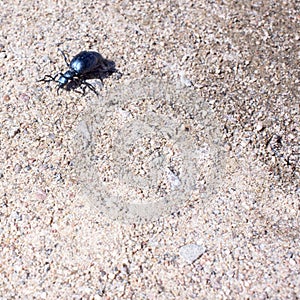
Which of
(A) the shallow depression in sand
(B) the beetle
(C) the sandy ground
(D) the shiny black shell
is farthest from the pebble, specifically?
(D) the shiny black shell

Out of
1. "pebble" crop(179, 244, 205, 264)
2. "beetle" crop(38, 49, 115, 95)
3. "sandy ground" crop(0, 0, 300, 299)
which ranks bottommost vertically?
"pebble" crop(179, 244, 205, 264)

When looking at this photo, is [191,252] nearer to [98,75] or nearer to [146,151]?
[146,151]

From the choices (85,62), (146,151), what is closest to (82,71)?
(85,62)

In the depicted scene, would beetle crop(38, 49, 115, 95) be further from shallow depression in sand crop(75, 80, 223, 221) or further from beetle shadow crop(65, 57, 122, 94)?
shallow depression in sand crop(75, 80, 223, 221)

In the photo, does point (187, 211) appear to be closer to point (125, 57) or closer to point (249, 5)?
point (125, 57)

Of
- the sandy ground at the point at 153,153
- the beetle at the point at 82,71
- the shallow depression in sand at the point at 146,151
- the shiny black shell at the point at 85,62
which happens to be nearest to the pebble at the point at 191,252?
the sandy ground at the point at 153,153

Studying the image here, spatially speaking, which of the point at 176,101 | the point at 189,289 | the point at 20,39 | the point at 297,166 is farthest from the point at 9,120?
the point at 297,166
